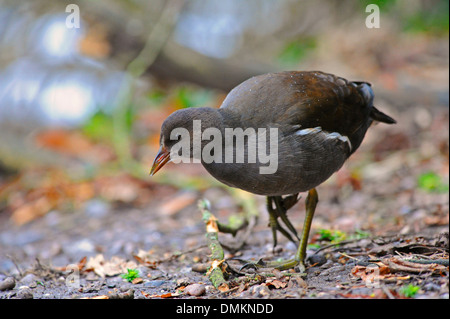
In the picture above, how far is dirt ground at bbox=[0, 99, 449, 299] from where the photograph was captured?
3.47m

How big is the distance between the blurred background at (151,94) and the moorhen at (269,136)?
1.74m

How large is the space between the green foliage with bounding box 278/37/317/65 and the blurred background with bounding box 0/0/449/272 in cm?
4

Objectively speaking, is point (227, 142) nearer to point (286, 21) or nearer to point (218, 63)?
point (218, 63)

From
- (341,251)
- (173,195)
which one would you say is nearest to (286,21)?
(173,195)

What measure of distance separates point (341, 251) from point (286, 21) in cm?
995

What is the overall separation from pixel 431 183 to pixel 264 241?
92.7 inches

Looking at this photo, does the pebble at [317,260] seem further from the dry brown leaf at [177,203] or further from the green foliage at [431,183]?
the dry brown leaf at [177,203]

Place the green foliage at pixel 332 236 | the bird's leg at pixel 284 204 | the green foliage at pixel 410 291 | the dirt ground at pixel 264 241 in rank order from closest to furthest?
1. the green foliage at pixel 410 291
2. the dirt ground at pixel 264 241
3. the bird's leg at pixel 284 204
4. the green foliage at pixel 332 236

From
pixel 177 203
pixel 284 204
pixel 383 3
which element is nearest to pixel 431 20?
pixel 383 3

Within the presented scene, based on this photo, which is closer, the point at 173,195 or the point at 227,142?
the point at 227,142

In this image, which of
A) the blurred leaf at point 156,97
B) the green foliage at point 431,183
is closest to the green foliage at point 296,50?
the blurred leaf at point 156,97

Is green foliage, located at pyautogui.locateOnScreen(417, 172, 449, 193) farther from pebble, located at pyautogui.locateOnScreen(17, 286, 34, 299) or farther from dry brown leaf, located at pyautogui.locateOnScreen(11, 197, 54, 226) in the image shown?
dry brown leaf, located at pyautogui.locateOnScreen(11, 197, 54, 226)

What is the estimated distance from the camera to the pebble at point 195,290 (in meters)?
3.51

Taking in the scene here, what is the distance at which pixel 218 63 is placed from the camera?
859 cm
